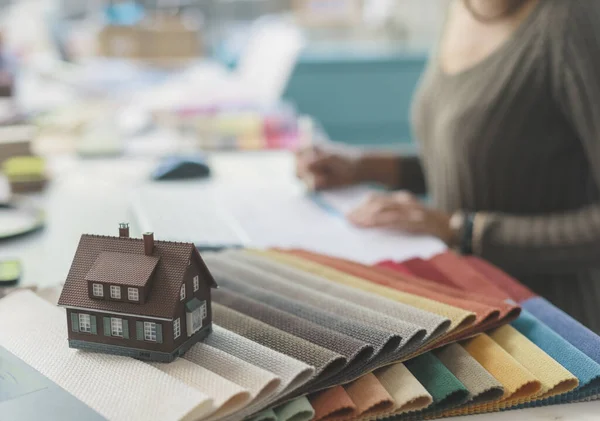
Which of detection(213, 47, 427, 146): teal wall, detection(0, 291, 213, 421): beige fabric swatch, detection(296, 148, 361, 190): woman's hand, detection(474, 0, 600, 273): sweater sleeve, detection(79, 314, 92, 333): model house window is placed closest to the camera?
detection(0, 291, 213, 421): beige fabric swatch

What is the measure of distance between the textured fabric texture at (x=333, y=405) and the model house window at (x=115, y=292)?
Answer: 0.20 m

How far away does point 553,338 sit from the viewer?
81cm

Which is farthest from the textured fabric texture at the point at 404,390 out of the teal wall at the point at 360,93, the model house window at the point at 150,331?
the teal wall at the point at 360,93

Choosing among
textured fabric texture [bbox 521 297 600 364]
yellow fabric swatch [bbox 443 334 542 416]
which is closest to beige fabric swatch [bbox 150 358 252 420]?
yellow fabric swatch [bbox 443 334 542 416]

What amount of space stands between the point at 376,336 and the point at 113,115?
1690mm

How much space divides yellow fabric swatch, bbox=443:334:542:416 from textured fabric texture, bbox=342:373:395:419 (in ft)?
0.24

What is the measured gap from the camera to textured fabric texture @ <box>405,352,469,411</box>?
71 centimetres

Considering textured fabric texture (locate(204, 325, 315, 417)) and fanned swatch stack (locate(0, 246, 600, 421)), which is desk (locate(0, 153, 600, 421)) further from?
textured fabric texture (locate(204, 325, 315, 417))

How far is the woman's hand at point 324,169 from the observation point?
1.56 m

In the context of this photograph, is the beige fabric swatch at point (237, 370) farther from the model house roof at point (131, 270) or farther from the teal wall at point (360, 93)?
the teal wall at point (360, 93)

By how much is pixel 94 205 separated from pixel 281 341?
0.81 m

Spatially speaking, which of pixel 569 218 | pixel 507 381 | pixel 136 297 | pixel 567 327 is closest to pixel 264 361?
pixel 136 297

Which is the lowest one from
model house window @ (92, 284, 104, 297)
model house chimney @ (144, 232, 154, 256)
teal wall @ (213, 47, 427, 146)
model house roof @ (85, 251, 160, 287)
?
teal wall @ (213, 47, 427, 146)

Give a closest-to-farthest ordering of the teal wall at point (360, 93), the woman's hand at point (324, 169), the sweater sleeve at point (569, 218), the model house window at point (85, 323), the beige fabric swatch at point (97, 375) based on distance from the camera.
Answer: the beige fabric swatch at point (97, 375) < the model house window at point (85, 323) < the sweater sleeve at point (569, 218) < the woman's hand at point (324, 169) < the teal wall at point (360, 93)
